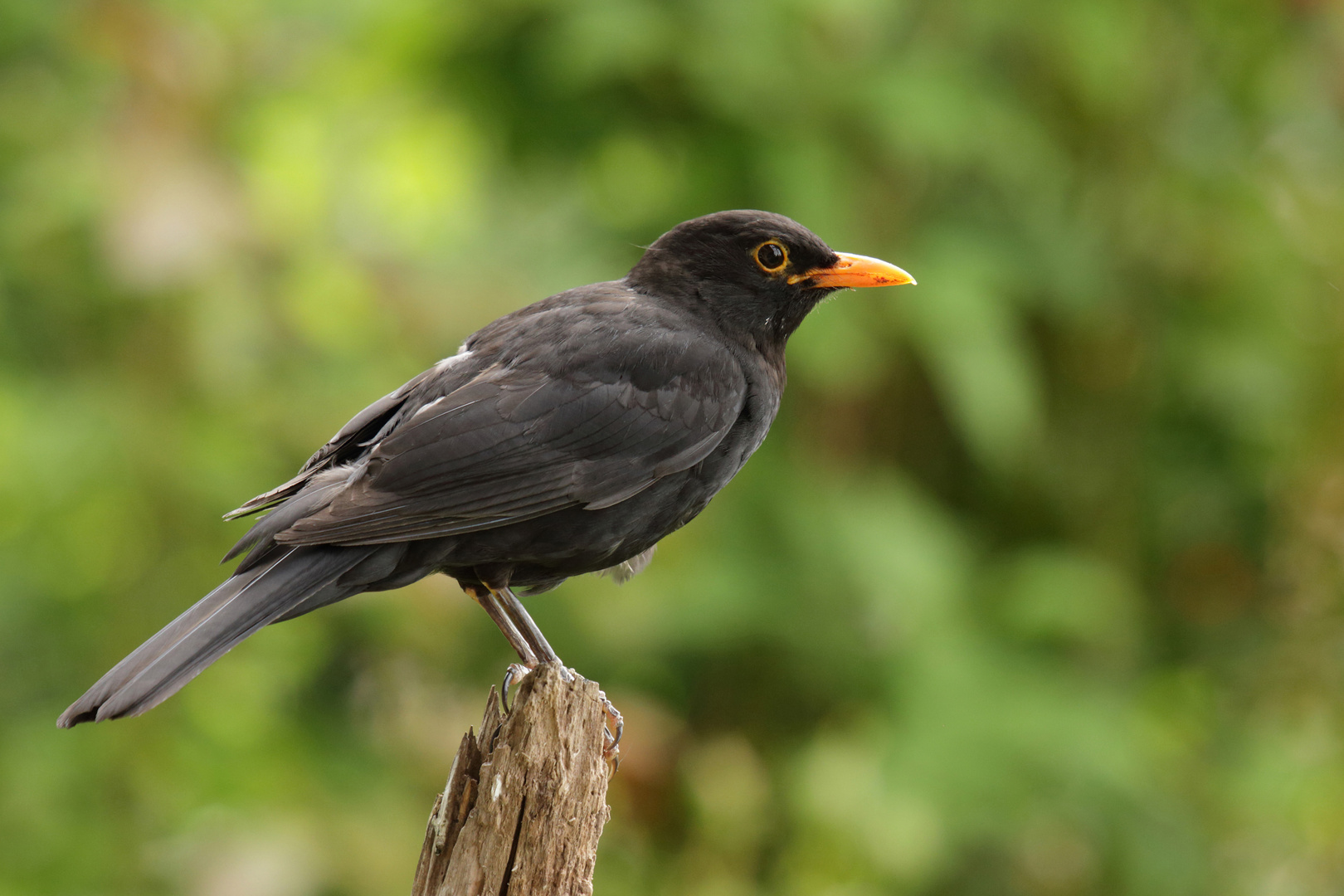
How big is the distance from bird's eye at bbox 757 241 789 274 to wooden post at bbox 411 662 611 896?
1.38 metres

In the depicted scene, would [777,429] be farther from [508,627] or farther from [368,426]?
[368,426]

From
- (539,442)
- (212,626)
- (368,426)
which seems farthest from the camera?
(368,426)

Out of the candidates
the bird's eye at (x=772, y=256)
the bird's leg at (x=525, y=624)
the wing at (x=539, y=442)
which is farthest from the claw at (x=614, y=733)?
the bird's eye at (x=772, y=256)

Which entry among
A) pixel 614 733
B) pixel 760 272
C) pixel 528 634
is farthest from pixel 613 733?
pixel 760 272

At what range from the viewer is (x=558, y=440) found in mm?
3311

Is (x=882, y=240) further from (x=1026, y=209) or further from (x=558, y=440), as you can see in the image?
(x=558, y=440)

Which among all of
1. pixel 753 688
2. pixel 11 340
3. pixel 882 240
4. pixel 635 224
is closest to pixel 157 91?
pixel 11 340

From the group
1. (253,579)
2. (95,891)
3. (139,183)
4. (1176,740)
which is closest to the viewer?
(253,579)

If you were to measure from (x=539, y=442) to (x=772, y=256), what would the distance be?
3.26 ft

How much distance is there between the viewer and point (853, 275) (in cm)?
384

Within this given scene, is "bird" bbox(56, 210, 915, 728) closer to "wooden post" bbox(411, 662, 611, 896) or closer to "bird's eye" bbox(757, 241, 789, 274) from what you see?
"bird's eye" bbox(757, 241, 789, 274)

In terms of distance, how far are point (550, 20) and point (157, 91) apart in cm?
158

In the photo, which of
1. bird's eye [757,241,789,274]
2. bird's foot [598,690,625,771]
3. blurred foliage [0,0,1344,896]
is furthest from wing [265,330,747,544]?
blurred foliage [0,0,1344,896]

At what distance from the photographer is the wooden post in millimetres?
2955
